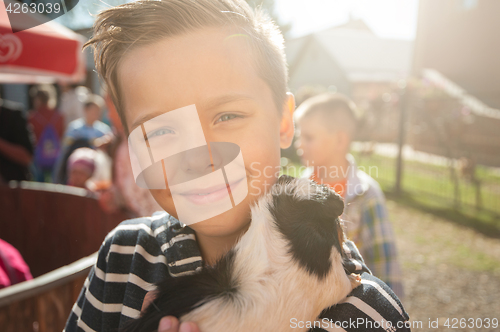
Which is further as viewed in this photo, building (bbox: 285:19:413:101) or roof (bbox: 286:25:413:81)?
building (bbox: 285:19:413:101)

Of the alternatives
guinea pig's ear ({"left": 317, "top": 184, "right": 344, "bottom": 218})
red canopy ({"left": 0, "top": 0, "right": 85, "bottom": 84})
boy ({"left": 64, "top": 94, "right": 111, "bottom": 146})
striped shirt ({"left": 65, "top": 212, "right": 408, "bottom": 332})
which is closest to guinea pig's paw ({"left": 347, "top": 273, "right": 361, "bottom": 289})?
striped shirt ({"left": 65, "top": 212, "right": 408, "bottom": 332})

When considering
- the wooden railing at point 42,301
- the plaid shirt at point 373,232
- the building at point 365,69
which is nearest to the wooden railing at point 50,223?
the wooden railing at point 42,301

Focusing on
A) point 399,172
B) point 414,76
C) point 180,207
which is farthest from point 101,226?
point 414,76

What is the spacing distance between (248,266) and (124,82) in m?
0.48

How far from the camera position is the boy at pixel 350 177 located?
1822 mm

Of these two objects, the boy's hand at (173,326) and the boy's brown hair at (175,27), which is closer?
the boy's hand at (173,326)

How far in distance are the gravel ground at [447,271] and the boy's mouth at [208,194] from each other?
2457mm

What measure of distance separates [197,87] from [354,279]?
53cm

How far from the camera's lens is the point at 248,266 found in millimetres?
642

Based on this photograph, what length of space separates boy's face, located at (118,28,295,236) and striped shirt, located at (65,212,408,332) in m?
0.14

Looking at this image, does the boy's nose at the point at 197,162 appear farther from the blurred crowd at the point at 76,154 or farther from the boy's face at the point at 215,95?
the blurred crowd at the point at 76,154

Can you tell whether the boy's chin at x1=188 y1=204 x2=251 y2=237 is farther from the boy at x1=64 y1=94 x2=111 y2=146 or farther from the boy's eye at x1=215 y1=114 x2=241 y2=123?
the boy at x1=64 y1=94 x2=111 y2=146

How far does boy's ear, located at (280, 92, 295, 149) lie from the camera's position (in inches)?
33.5

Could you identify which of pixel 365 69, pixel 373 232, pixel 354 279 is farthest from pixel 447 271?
pixel 365 69
